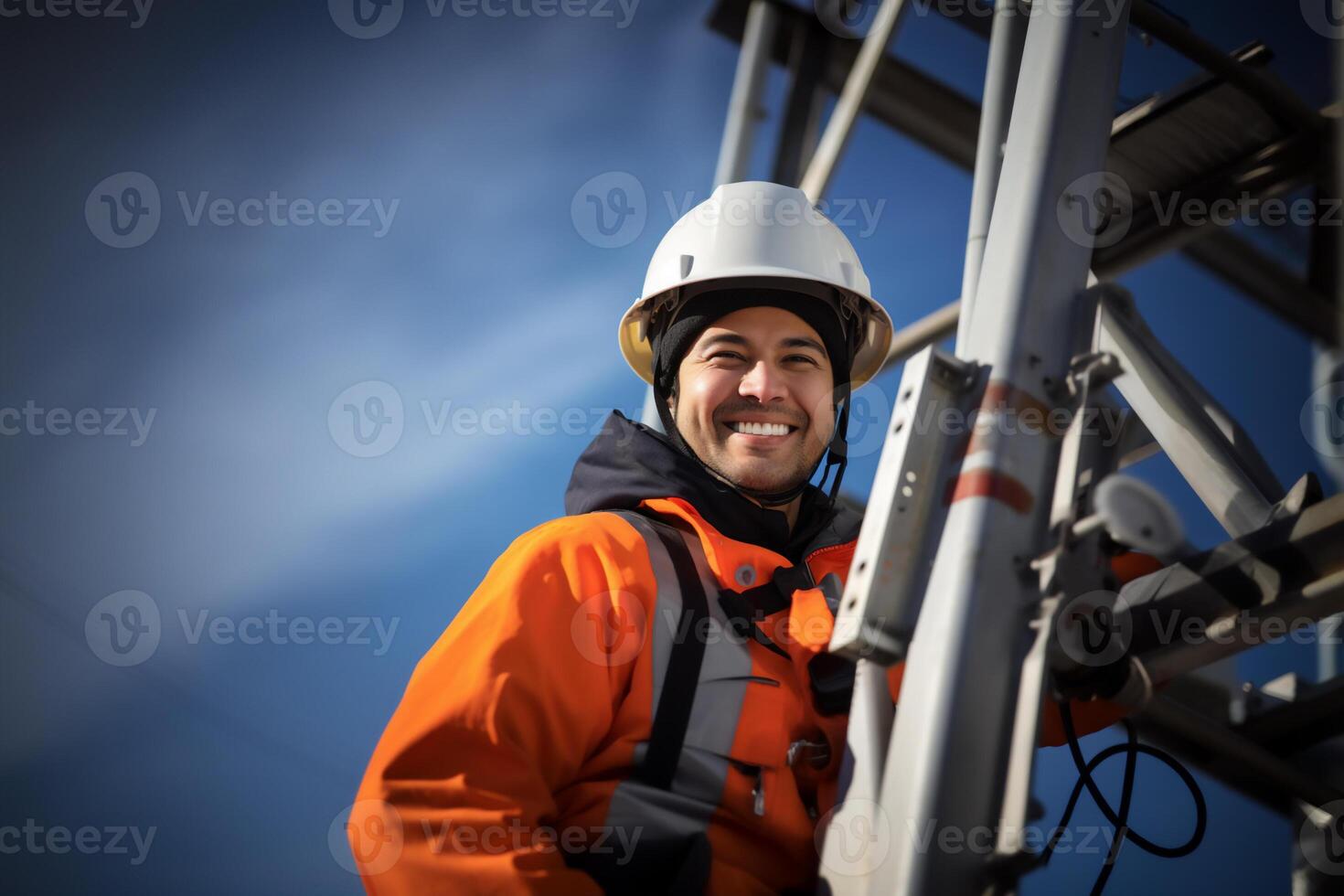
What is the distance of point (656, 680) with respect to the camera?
2359 millimetres

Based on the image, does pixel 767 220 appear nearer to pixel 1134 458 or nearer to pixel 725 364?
pixel 725 364

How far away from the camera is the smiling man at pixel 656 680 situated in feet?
6.77

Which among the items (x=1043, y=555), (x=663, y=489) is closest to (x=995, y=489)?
(x=1043, y=555)

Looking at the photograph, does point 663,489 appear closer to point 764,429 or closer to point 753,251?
point 764,429

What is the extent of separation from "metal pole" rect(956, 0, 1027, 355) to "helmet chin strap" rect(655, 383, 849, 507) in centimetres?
46

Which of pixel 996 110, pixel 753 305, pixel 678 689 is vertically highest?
pixel 996 110

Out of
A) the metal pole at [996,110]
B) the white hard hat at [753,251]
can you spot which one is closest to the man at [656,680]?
the white hard hat at [753,251]

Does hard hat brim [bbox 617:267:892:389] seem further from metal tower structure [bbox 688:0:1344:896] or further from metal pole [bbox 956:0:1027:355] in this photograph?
metal tower structure [bbox 688:0:1344:896]

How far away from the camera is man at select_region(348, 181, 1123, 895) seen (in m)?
2.06

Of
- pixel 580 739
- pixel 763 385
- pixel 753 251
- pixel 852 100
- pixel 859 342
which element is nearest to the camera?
pixel 580 739

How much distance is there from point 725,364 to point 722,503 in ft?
1.44

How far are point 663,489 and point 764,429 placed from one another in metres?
0.38

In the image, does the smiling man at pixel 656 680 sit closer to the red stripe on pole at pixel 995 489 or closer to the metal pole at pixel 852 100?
the red stripe on pole at pixel 995 489

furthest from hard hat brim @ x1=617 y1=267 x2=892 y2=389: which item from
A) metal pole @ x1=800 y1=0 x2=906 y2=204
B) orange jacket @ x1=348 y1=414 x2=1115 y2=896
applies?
orange jacket @ x1=348 y1=414 x2=1115 y2=896
